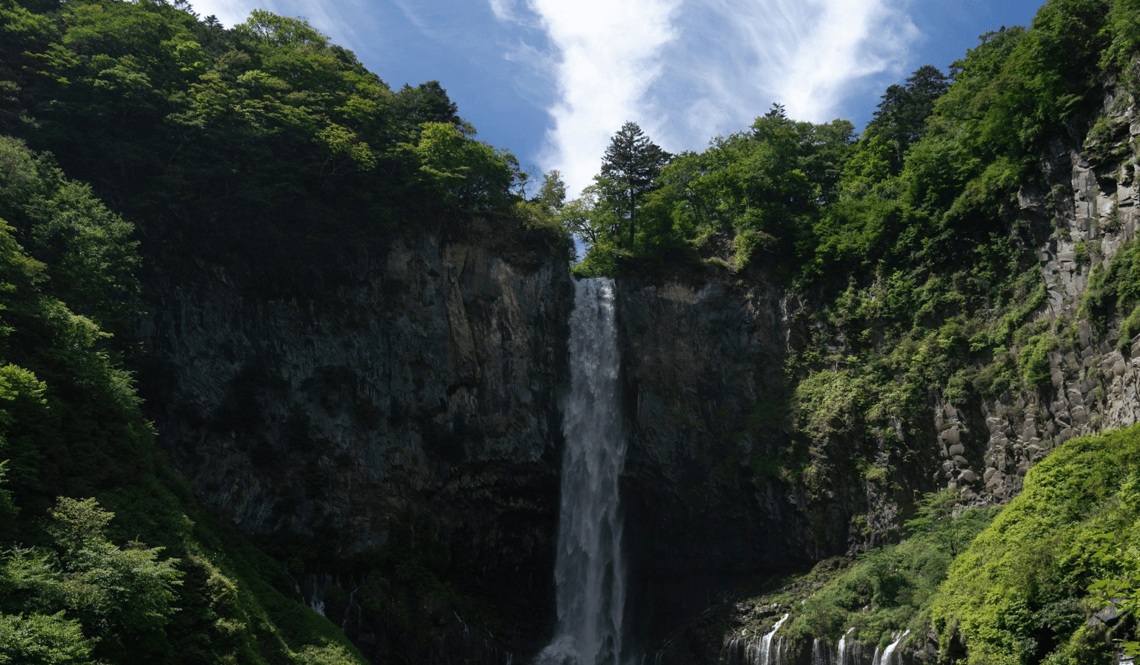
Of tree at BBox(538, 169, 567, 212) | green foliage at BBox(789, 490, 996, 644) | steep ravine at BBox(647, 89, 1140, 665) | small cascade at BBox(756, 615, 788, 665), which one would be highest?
tree at BBox(538, 169, 567, 212)

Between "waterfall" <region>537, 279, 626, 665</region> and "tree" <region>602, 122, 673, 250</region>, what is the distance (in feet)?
15.3

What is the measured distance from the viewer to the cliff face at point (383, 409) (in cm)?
2694

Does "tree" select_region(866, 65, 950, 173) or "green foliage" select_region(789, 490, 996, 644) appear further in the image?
"tree" select_region(866, 65, 950, 173)

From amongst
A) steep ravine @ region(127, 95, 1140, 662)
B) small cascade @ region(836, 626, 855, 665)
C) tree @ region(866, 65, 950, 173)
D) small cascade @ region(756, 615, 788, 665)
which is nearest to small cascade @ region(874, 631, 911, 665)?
small cascade @ region(836, 626, 855, 665)

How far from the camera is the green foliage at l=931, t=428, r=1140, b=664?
536 inches

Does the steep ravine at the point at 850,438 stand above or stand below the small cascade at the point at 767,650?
above

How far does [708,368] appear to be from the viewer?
33.1m

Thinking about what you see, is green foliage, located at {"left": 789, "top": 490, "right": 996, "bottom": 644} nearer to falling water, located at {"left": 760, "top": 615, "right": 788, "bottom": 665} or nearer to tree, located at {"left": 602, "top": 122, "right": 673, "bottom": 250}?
falling water, located at {"left": 760, "top": 615, "right": 788, "bottom": 665}

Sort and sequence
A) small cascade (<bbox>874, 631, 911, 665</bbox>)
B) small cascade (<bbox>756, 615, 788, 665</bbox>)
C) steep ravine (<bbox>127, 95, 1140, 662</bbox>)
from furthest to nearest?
steep ravine (<bbox>127, 95, 1140, 662</bbox>), small cascade (<bbox>756, 615, 788, 665</bbox>), small cascade (<bbox>874, 631, 911, 665</bbox>)

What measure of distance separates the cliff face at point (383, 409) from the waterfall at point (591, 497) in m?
0.76

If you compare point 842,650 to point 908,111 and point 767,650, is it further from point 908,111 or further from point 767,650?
point 908,111

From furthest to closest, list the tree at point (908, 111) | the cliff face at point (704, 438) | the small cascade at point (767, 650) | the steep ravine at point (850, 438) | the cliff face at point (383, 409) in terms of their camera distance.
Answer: the tree at point (908, 111) < the cliff face at point (704, 438) < the cliff face at point (383, 409) < the small cascade at point (767, 650) < the steep ravine at point (850, 438)

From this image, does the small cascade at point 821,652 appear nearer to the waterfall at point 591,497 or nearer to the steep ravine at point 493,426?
the steep ravine at point 493,426

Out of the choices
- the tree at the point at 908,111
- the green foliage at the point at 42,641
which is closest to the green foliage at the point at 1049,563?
the green foliage at the point at 42,641
